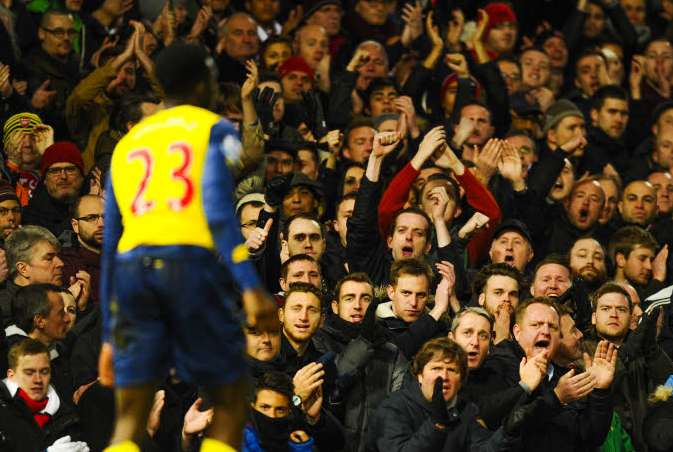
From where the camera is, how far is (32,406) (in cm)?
981

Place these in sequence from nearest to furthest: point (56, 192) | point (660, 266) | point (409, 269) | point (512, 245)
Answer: point (409, 269)
point (512, 245)
point (56, 192)
point (660, 266)

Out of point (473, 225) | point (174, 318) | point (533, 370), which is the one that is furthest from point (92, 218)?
point (174, 318)

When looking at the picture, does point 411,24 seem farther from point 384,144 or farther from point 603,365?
point 603,365

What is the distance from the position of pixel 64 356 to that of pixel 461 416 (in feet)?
8.69

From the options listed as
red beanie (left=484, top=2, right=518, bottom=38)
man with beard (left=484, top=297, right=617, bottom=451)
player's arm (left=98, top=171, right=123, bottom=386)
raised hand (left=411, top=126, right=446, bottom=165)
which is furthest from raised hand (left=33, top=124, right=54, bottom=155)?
player's arm (left=98, top=171, right=123, bottom=386)

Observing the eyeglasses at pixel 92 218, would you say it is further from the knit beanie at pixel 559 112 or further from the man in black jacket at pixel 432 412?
the knit beanie at pixel 559 112

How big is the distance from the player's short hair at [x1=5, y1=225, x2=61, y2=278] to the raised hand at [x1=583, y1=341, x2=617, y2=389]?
377 cm

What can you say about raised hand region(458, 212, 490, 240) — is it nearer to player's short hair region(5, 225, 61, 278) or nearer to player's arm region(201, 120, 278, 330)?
player's short hair region(5, 225, 61, 278)

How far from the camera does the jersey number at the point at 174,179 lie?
6.94 m

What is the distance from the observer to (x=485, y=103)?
52.4ft

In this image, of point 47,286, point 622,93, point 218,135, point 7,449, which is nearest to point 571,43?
point 622,93

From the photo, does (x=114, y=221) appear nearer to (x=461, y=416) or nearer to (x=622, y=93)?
(x=461, y=416)

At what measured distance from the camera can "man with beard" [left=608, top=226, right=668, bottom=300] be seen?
13602 mm

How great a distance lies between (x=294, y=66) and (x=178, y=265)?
8910 mm
